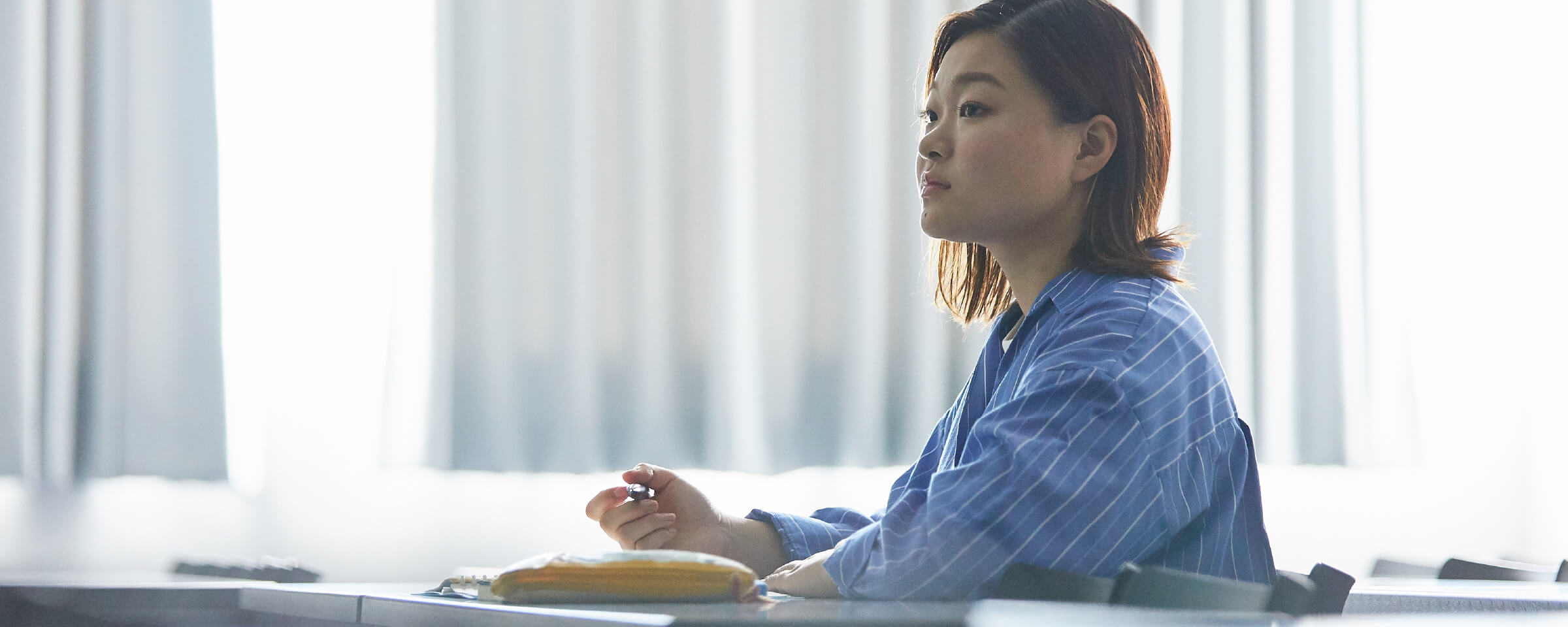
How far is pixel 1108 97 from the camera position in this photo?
1.15 m

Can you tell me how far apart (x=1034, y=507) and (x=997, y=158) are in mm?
386

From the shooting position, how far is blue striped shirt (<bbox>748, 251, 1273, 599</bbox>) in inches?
34.1

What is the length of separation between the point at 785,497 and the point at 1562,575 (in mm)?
1498

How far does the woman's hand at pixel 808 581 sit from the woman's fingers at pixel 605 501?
0.24 metres

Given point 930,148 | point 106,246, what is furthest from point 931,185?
point 106,246

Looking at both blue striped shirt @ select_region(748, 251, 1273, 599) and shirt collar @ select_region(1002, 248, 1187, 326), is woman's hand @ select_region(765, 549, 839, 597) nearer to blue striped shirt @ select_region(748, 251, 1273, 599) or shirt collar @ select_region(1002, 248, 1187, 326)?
blue striped shirt @ select_region(748, 251, 1273, 599)

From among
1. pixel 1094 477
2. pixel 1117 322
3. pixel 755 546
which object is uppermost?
pixel 1117 322

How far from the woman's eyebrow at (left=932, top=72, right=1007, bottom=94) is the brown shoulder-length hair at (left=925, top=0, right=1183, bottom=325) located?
29mm

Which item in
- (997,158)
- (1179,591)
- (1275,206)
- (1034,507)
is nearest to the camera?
(1179,591)

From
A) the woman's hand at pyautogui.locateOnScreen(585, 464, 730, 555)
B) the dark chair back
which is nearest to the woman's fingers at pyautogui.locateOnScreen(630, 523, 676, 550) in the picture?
the woman's hand at pyautogui.locateOnScreen(585, 464, 730, 555)

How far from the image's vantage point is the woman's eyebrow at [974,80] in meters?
1.16

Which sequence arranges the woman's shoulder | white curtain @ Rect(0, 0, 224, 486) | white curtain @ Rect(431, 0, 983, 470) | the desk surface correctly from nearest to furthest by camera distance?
the desk surface, the woman's shoulder, white curtain @ Rect(0, 0, 224, 486), white curtain @ Rect(431, 0, 983, 470)

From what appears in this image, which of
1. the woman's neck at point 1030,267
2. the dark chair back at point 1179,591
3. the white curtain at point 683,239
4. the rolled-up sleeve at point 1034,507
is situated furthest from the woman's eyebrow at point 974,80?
the white curtain at point 683,239

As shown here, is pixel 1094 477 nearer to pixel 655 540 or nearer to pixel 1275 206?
pixel 655 540
